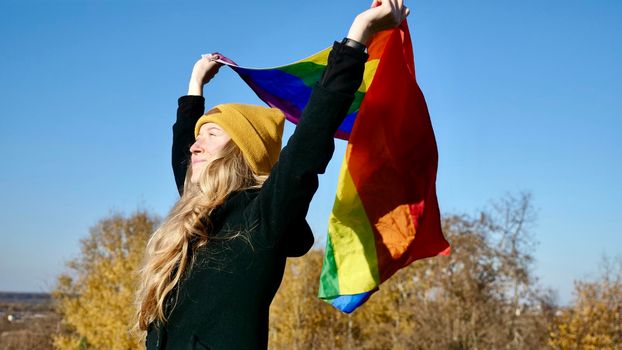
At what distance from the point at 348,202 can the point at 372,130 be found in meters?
0.41

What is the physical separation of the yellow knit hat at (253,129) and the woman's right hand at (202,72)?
2.22ft

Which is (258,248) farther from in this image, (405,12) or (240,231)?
(405,12)

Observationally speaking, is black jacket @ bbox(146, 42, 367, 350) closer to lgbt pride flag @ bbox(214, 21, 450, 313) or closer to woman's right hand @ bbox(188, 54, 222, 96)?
lgbt pride flag @ bbox(214, 21, 450, 313)

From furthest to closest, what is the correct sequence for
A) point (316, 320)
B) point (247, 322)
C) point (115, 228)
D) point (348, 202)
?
point (115, 228) < point (316, 320) < point (348, 202) < point (247, 322)

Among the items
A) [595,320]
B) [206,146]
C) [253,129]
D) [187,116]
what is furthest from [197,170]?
[595,320]

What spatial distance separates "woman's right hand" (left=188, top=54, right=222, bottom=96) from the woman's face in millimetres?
744

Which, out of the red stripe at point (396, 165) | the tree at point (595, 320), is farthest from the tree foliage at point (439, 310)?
the red stripe at point (396, 165)

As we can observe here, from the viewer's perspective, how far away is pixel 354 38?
244cm

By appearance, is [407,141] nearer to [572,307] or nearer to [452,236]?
[572,307]

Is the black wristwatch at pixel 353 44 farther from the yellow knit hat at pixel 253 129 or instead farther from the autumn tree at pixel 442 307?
the autumn tree at pixel 442 307

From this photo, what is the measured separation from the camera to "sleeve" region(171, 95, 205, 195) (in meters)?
3.25

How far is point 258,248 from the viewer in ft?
7.71

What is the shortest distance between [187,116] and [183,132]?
0.27 feet

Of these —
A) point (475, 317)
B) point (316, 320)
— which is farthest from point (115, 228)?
point (475, 317)
